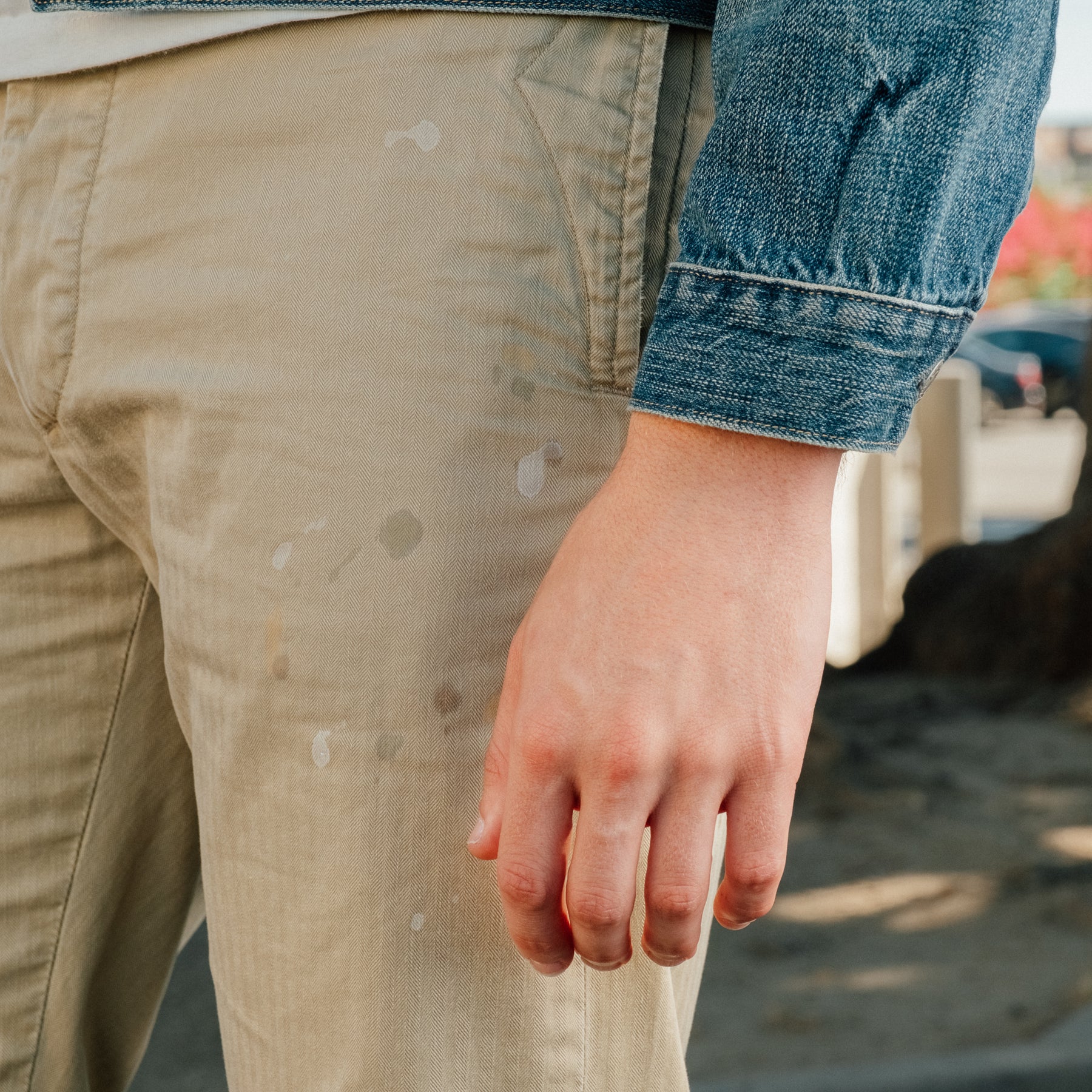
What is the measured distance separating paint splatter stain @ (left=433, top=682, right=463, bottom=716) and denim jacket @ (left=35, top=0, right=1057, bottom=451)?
215 millimetres

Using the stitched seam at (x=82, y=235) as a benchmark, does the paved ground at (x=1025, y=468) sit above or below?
below

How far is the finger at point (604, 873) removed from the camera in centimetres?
73

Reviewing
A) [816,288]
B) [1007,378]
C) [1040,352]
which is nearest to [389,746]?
[816,288]

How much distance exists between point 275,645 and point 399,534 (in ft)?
0.35

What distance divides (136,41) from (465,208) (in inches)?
9.9

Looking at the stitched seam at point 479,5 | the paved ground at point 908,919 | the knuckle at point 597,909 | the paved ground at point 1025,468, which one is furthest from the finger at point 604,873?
the paved ground at point 1025,468

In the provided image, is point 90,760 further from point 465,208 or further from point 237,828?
point 465,208

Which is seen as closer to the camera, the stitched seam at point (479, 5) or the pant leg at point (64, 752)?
the stitched seam at point (479, 5)

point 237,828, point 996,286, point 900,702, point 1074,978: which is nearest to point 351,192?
point 237,828

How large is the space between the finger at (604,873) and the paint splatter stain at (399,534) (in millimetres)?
191

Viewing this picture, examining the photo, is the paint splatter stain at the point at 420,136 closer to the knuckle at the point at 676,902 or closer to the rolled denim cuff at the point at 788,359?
the rolled denim cuff at the point at 788,359

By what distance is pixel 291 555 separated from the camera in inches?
32.2

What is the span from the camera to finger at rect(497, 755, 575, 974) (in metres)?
0.75

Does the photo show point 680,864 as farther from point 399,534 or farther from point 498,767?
point 399,534
